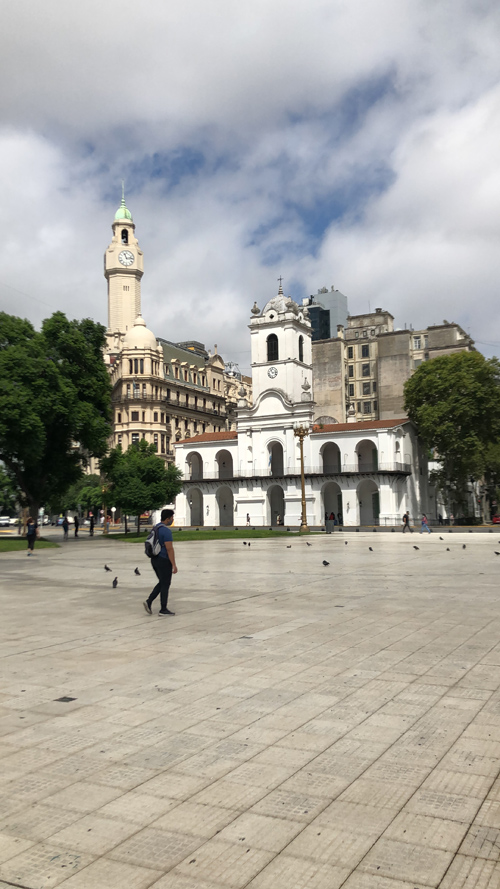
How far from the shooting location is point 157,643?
29.8 ft

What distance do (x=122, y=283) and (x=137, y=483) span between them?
2158 inches

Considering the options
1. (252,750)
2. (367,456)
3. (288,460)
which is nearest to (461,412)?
(367,456)

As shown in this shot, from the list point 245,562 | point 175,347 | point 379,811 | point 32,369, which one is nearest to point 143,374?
point 175,347

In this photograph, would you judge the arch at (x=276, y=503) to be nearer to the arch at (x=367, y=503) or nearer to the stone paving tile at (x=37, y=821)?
the arch at (x=367, y=503)

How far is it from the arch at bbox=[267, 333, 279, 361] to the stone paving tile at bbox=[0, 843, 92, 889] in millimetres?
63302

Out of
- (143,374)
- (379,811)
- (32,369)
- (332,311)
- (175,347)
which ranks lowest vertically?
(379,811)

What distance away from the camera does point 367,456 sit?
208 feet

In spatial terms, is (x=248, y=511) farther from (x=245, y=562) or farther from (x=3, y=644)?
(x=3, y=644)

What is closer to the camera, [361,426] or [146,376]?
[361,426]

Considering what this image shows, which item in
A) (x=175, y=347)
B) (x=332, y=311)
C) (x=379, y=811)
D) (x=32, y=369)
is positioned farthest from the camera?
(x=332, y=311)

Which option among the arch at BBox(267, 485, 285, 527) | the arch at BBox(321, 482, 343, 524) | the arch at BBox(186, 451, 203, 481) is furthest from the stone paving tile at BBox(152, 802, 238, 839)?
the arch at BBox(186, 451, 203, 481)

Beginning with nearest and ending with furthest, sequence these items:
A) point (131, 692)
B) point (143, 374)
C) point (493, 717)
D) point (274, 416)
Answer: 1. point (493, 717)
2. point (131, 692)
3. point (274, 416)
4. point (143, 374)

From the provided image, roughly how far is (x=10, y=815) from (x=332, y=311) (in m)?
168

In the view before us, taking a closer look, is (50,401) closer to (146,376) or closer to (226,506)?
(226,506)
